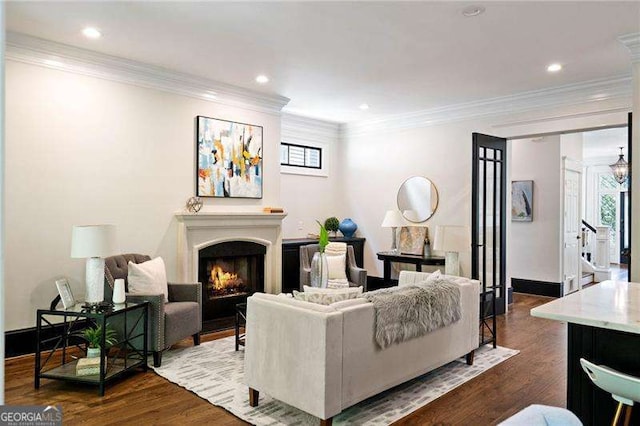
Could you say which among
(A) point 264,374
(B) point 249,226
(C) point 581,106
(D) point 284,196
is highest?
(C) point 581,106

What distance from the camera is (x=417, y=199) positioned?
6664 millimetres

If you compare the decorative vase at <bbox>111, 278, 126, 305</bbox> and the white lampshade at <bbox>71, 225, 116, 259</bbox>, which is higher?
the white lampshade at <bbox>71, 225, 116, 259</bbox>

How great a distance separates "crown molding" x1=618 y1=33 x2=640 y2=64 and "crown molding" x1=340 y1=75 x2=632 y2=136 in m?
1.10

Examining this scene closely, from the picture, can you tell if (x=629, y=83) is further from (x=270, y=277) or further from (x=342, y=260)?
(x=270, y=277)

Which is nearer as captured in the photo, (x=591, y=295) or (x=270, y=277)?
(x=591, y=295)

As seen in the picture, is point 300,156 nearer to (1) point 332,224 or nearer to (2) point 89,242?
(1) point 332,224

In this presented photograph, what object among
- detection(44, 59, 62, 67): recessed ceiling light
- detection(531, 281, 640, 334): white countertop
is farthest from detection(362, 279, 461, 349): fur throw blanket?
detection(44, 59, 62, 67): recessed ceiling light

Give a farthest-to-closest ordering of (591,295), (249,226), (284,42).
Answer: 1. (249,226)
2. (284,42)
3. (591,295)

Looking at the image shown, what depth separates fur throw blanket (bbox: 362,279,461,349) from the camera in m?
2.94

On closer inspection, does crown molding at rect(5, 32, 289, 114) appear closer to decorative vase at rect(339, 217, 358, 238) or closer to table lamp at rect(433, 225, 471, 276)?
decorative vase at rect(339, 217, 358, 238)

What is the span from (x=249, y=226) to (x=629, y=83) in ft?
15.0

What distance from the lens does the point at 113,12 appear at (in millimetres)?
3367

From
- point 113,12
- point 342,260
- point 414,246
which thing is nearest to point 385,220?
point 414,246

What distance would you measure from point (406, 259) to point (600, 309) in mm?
Result: 4112
